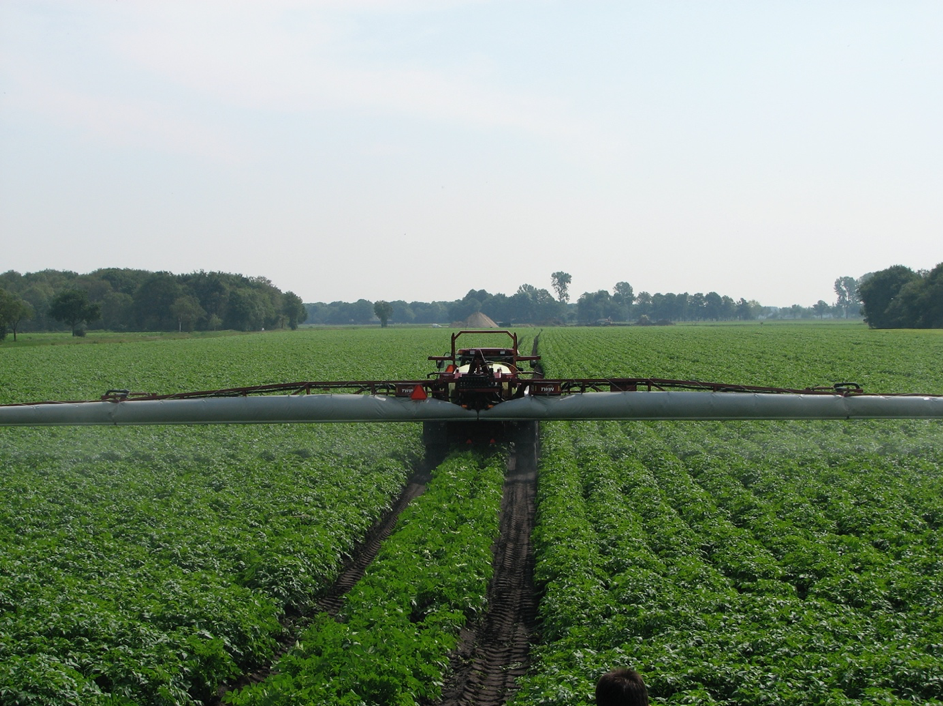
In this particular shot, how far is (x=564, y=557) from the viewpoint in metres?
9.23

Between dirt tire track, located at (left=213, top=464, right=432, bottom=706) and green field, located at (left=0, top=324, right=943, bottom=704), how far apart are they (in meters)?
0.15

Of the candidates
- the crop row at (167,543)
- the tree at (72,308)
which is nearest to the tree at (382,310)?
the tree at (72,308)

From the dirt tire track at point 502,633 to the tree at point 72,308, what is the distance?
87892 millimetres

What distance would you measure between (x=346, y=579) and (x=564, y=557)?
2.79m

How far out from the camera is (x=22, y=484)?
491 inches

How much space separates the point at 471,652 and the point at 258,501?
17.5 ft

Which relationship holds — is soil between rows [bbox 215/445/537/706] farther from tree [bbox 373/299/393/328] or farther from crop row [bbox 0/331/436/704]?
tree [bbox 373/299/393/328]

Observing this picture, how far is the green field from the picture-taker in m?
6.34

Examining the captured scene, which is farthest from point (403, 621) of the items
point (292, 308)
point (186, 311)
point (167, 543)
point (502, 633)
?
point (292, 308)

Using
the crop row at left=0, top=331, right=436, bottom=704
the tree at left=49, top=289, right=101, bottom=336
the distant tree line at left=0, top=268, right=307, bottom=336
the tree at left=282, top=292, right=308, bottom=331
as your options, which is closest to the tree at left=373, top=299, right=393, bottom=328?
the tree at left=282, top=292, right=308, bottom=331

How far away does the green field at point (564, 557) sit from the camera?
20.8ft

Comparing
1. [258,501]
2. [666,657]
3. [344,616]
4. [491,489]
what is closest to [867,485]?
[491,489]

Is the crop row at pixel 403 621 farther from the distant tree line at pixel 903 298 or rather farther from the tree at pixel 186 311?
the tree at pixel 186 311

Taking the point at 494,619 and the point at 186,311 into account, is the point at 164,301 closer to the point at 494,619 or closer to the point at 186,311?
the point at 186,311
